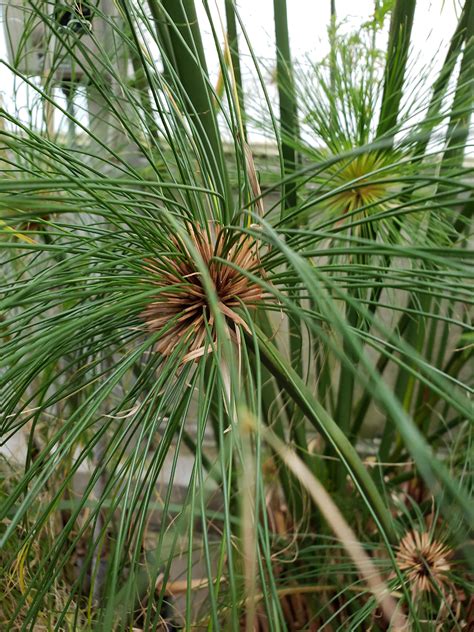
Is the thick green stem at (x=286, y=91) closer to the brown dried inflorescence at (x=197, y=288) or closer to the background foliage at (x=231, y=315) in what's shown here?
the background foliage at (x=231, y=315)

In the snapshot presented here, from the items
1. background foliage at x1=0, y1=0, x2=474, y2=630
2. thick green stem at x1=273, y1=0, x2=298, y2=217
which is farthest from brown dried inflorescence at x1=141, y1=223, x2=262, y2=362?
thick green stem at x1=273, y1=0, x2=298, y2=217

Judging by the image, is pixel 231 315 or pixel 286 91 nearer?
pixel 231 315

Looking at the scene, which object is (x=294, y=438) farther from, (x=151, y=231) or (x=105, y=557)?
(x=151, y=231)

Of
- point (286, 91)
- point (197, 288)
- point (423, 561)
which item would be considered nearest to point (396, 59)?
point (286, 91)

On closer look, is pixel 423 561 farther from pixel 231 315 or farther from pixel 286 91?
pixel 286 91

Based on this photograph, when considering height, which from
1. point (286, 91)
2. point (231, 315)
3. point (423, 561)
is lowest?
point (423, 561)

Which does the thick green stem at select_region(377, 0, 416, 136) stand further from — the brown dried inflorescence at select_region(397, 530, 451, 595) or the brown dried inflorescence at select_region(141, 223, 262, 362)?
the brown dried inflorescence at select_region(397, 530, 451, 595)
